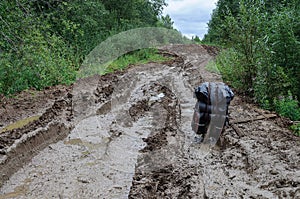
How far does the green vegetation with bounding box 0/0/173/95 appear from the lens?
7.24 m

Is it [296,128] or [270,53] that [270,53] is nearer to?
[270,53]

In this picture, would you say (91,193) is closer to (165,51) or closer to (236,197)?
Answer: (236,197)

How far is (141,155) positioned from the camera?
6.07 metres

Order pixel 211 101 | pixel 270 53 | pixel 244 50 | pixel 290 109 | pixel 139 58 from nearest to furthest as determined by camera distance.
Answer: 1. pixel 211 101
2. pixel 290 109
3. pixel 270 53
4. pixel 244 50
5. pixel 139 58

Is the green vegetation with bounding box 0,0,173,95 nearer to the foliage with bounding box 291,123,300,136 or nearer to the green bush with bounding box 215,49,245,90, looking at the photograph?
the green bush with bounding box 215,49,245,90

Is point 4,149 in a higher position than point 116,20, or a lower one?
lower

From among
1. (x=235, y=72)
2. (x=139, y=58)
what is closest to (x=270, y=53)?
(x=235, y=72)

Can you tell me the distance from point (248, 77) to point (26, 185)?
6711 millimetres

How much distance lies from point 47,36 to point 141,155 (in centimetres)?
409

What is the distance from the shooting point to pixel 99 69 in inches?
558

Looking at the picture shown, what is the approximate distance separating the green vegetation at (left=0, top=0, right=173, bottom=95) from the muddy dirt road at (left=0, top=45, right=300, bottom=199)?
159cm

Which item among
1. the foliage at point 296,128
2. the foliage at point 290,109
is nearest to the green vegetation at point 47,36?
the foliage at point 290,109

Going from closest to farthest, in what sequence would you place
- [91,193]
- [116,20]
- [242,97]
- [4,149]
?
[91,193]
[4,149]
[242,97]
[116,20]

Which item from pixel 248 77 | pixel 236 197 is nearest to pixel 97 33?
pixel 248 77
